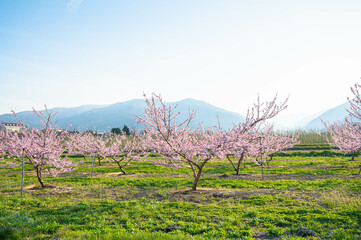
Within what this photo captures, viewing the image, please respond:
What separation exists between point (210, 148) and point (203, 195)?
2.69m

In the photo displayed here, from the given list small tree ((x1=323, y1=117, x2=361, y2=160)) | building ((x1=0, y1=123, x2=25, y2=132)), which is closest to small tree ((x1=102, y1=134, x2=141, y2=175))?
building ((x1=0, y1=123, x2=25, y2=132))

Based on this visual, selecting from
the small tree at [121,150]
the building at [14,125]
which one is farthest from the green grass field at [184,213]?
the small tree at [121,150]

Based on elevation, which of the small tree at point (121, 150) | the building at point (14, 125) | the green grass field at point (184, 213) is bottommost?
the green grass field at point (184, 213)

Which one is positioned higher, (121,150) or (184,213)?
(121,150)

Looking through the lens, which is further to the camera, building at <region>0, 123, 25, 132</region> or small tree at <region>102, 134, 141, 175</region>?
small tree at <region>102, 134, 141, 175</region>

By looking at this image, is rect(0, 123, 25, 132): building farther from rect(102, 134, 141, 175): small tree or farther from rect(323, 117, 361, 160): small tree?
rect(323, 117, 361, 160): small tree

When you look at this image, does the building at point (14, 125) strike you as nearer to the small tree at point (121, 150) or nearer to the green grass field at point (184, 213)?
the green grass field at point (184, 213)

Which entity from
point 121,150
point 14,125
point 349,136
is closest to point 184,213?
point 121,150

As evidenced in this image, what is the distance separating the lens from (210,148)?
12.2 m

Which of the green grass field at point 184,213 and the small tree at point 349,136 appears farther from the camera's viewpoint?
the small tree at point 349,136

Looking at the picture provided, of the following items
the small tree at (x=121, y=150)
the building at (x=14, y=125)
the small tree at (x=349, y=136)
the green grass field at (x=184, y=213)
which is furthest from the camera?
the small tree at (x=121, y=150)

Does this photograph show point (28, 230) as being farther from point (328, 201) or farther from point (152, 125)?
point (328, 201)

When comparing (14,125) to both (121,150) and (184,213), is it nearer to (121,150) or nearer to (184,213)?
(121,150)

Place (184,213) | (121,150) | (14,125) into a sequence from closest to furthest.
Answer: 1. (184,213)
2. (121,150)
3. (14,125)
